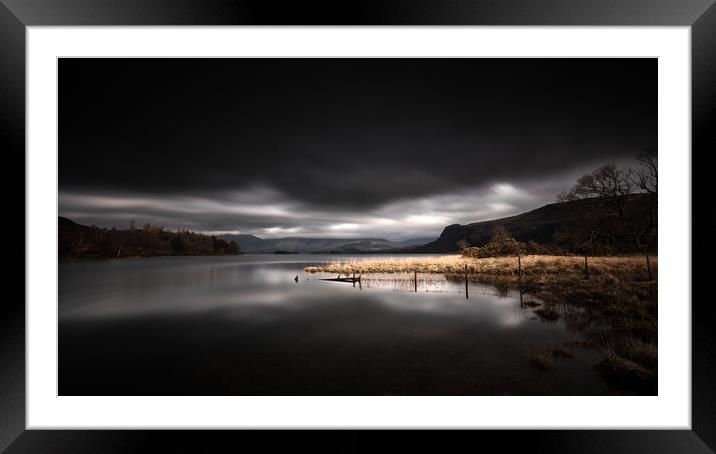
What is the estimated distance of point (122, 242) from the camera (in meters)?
8.38

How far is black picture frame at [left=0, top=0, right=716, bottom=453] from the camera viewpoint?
1.97 meters

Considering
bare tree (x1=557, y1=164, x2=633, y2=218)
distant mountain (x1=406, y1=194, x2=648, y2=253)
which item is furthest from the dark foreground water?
bare tree (x1=557, y1=164, x2=633, y2=218)

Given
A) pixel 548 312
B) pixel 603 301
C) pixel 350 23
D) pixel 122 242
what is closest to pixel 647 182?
pixel 548 312

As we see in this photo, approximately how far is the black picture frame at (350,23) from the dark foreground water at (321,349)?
2.75 ft

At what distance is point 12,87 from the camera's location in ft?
6.88

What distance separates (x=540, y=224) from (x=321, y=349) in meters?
9.87

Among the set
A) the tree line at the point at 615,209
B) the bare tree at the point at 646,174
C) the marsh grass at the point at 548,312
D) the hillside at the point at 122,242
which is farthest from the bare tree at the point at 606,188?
the hillside at the point at 122,242

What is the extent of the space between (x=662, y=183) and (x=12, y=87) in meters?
6.12

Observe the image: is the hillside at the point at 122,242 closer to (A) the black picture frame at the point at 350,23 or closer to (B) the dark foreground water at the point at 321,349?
(B) the dark foreground water at the point at 321,349

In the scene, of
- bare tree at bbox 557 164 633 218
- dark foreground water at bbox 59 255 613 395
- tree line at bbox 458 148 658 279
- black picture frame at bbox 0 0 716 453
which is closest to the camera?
black picture frame at bbox 0 0 716 453

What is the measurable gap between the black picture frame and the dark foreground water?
838mm

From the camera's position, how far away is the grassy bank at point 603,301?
122 inches

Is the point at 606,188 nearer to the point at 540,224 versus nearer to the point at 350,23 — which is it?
the point at 540,224

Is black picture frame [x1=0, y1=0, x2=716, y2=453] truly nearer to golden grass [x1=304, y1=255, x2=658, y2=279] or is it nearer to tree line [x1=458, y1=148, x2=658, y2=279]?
tree line [x1=458, y1=148, x2=658, y2=279]
